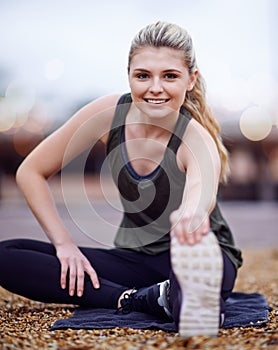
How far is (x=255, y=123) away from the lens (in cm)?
1294

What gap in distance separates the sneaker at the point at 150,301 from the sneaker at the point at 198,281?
334 mm

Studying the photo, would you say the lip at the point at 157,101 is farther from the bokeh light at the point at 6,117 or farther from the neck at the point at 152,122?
the bokeh light at the point at 6,117

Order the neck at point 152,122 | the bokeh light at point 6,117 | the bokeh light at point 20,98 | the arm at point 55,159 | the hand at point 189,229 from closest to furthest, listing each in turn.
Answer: the hand at point 189,229
the neck at point 152,122
the arm at point 55,159
the bokeh light at point 6,117
the bokeh light at point 20,98

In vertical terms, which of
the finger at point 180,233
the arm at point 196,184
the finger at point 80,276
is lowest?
the finger at point 80,276

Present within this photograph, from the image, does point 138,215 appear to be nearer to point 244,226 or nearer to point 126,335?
point 126,335

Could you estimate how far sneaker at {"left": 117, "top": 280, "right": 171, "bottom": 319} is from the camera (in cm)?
166

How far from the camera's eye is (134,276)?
196 cm

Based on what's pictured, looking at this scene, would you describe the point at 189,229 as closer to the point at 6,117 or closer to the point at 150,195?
the point at 150,195

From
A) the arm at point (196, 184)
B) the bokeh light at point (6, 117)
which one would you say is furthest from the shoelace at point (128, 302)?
the bokeh light at point (6, 117)

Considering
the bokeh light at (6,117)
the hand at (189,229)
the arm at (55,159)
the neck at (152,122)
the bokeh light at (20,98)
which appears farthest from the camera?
the bokeh light at (20,98)

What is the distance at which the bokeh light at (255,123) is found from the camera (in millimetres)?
12594

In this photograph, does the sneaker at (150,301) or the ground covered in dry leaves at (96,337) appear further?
the sneaker at (150,301)

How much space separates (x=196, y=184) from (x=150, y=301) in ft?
1.39

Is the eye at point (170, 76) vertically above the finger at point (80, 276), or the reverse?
the eye at point (170, 76)
